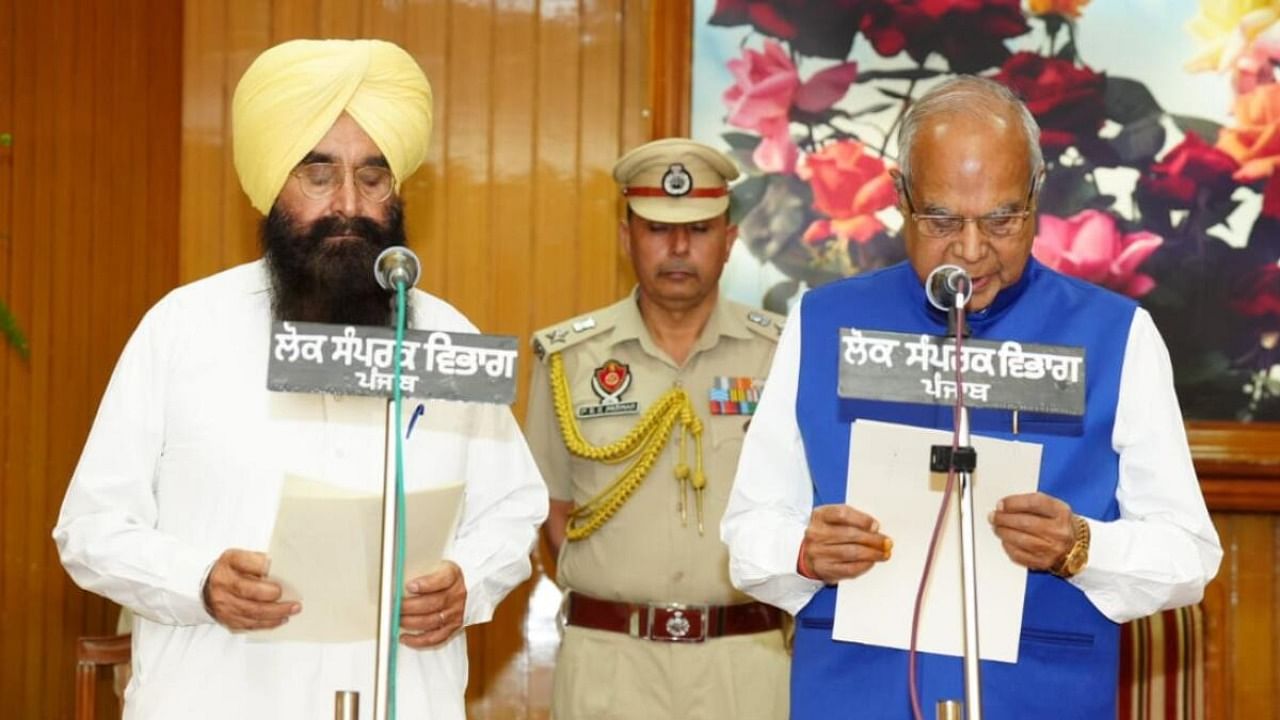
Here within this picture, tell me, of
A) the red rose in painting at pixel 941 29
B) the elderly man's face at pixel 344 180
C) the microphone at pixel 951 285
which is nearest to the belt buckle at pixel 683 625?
the elderly man's face at pixel 344 180

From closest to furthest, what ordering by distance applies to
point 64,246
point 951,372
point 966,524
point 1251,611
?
1. point 966,524
2. point 951,372
3. point 1251,611
4. point 64,246

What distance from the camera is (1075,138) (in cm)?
441

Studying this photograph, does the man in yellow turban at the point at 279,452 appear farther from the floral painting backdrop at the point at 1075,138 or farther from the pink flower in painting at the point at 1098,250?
the pink flower in painting at the point at 1098,250

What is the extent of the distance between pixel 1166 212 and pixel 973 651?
2.69 m

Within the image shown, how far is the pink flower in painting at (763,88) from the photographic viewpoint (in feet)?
14.6

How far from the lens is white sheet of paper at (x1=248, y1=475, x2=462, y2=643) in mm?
2369

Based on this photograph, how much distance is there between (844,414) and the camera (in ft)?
8.41

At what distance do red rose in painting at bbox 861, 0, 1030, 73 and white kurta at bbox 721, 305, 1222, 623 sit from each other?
2026 millimetres

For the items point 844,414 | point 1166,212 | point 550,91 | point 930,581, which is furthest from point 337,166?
point 1166,212

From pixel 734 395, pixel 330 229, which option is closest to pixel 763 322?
pixel 734 395

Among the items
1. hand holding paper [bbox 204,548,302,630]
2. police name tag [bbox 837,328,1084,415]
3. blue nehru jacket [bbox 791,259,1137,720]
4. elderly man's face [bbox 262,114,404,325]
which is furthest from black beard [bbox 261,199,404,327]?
police name tag [bbox 837,328,1084,415]

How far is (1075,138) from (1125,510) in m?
2.17

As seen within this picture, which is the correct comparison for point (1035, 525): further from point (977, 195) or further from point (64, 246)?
point (64, 246)

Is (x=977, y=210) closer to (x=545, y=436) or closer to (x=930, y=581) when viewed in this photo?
(x=930, y=581)
